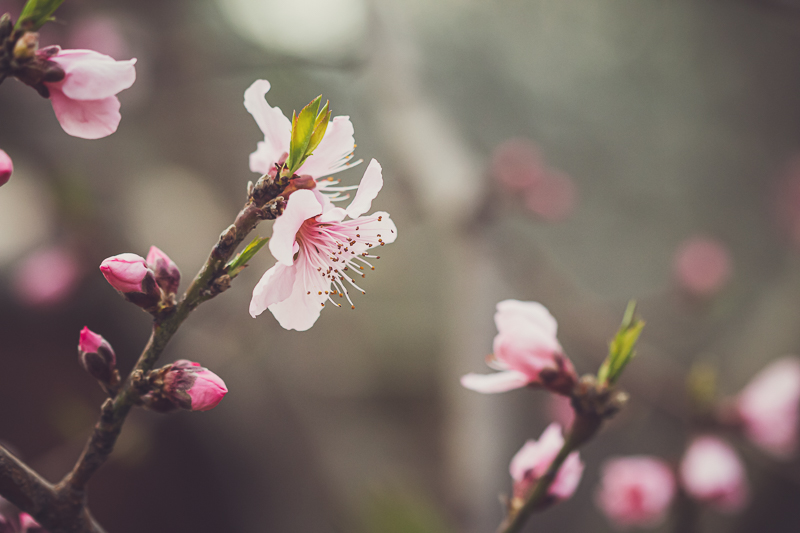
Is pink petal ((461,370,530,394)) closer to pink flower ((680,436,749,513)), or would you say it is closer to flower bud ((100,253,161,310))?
flower bud ((100,253,161,310))

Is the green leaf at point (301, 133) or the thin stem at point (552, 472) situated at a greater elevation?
the green leaf at point (301, 133)

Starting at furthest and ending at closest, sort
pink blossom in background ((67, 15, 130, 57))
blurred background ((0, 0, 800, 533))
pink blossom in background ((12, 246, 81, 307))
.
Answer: pink blossom in background ((67, 15, 130, 57)), blurred background ((0, 0, 800, 533)), pink blossom in background ((12, 246, 81, 307))

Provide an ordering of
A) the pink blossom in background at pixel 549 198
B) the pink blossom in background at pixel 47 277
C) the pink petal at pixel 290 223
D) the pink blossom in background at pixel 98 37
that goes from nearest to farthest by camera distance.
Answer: the pink petal at pixel 290 223 < the pink blossom in background at pixel 47 277 < the pink blossom in background at pixel 98 37 < the pink blossom in background at pixel 549 198

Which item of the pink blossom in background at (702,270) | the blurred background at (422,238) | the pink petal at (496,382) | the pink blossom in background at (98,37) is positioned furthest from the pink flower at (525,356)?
the pink blossom in background at (98,37)

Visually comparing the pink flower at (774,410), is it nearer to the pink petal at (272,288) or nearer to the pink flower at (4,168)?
the pink petal at (272,288)

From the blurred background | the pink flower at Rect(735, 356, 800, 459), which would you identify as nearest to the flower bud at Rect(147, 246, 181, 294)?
the blurred background
